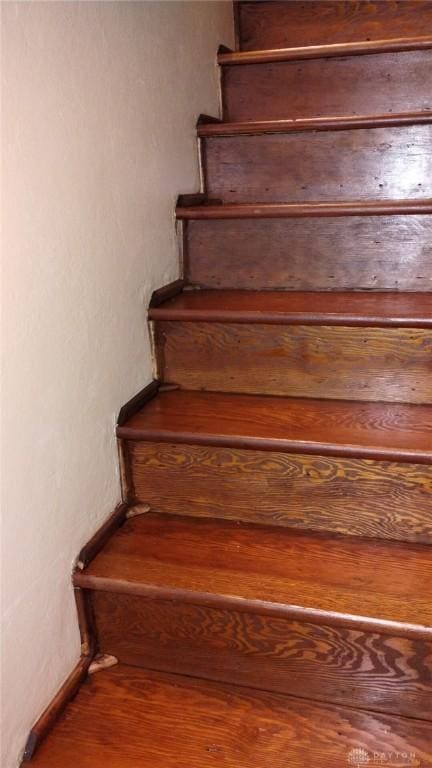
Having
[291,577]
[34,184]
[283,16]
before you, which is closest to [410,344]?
[291,577]

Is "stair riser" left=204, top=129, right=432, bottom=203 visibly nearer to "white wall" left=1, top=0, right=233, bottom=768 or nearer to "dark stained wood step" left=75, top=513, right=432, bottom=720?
"white wall" left=1, top=0, right=233, bottom=768

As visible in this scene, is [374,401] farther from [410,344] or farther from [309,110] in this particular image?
[309,110]

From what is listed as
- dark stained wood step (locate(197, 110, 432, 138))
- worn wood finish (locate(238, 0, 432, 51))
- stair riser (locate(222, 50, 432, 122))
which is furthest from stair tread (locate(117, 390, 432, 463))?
Result: worn wood finish (locate(238, 0, 432, 51))

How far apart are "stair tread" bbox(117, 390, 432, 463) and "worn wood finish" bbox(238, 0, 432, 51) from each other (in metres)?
1.20

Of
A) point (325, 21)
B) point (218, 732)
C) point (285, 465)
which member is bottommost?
point (218, 732)

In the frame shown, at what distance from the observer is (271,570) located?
1226 millimetres

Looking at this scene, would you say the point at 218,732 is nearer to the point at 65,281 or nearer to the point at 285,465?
the point at 285,465

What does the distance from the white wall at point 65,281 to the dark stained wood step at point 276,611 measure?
0.38ft

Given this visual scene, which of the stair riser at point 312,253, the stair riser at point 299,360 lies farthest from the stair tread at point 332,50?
the stair riser at point 299,360

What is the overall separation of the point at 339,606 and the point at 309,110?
52.6 inches

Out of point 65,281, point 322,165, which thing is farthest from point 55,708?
point 322,165

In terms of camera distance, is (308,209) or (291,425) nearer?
(291,425)

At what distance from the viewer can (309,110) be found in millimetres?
1893

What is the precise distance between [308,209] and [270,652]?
3.09ft
